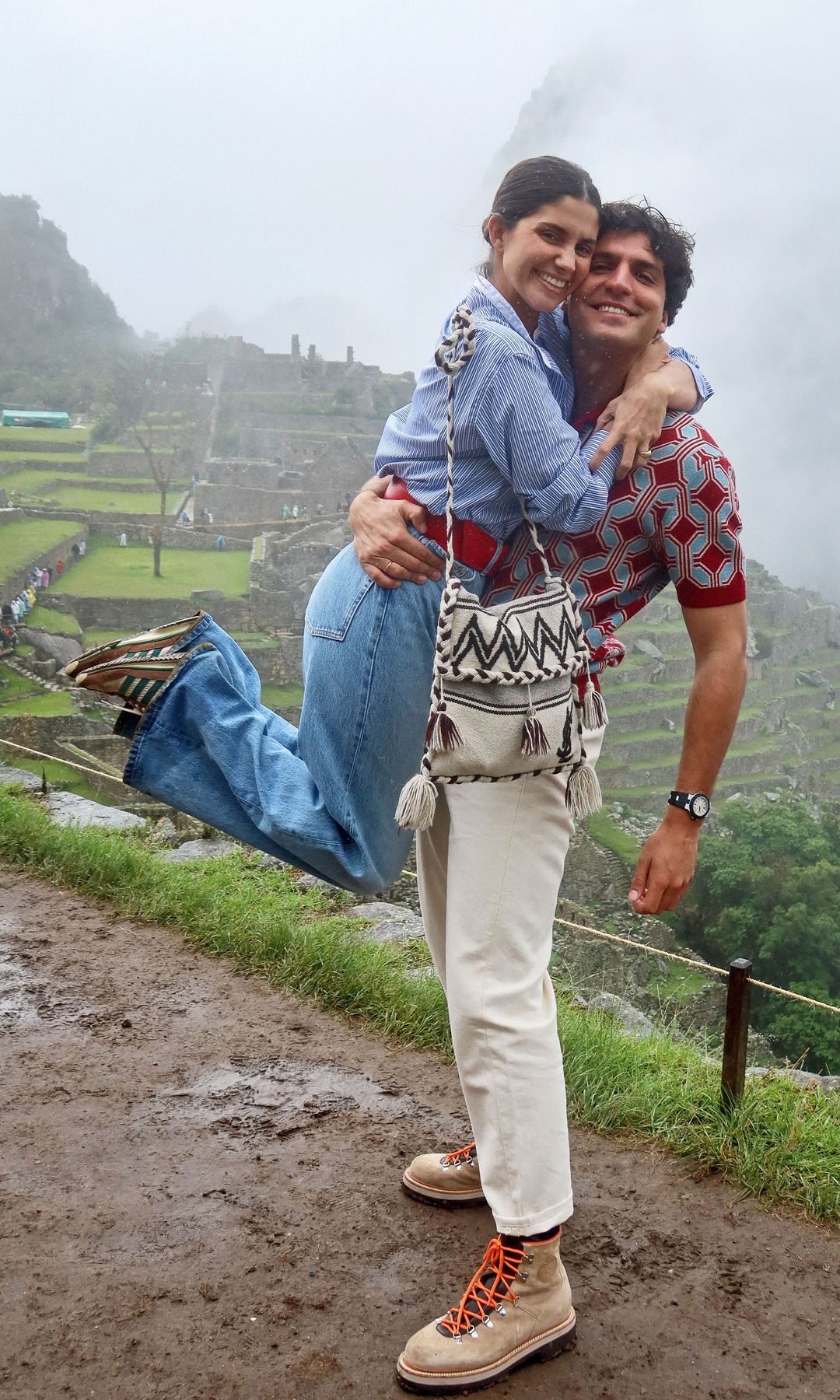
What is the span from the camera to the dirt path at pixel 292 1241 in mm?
1504

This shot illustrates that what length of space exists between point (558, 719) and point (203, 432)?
153ft


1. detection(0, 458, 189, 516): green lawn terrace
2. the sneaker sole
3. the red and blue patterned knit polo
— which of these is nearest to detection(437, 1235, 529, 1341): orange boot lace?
the sneaker sole

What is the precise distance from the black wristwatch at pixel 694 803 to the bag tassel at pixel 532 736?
0.24m

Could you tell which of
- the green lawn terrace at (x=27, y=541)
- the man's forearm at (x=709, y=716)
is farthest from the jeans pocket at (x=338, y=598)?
the green lawn terrace at (x=27, y=541)

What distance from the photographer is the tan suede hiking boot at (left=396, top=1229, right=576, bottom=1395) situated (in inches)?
57.5

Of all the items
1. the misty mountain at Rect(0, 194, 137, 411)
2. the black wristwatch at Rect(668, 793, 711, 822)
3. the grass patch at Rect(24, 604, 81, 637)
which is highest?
the misty mountain at Rect(0, 194, 137, 411)

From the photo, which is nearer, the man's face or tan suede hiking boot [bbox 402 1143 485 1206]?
the man's face

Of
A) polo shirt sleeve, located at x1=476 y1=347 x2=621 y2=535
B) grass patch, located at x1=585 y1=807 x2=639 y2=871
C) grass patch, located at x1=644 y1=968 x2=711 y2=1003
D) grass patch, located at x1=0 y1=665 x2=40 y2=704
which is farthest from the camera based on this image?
grass patch, located at x1=585 y1=807 x2=639 y2=871

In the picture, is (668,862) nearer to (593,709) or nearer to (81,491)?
(593,709)

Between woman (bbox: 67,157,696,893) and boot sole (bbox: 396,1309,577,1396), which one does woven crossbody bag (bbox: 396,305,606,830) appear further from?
boot sole (bbox: 396,1309,577,1396)

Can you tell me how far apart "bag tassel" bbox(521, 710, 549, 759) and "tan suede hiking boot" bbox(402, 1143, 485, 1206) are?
2.54 ft

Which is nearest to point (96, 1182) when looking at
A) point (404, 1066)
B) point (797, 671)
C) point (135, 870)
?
point (404, 1066)

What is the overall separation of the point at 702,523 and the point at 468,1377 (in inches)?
43.2

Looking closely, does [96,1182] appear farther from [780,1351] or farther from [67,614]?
[67,614]
